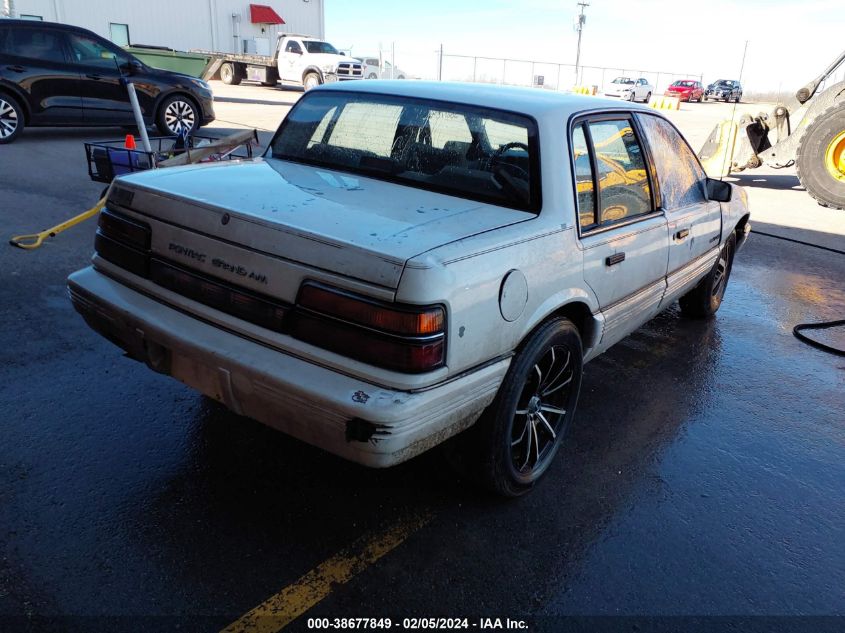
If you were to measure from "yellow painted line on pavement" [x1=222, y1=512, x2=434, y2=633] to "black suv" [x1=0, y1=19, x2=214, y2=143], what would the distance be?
10.2 meters

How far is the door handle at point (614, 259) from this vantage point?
3.07m

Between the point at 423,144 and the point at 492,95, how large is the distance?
0.47 m

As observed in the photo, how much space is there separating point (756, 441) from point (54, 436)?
357cm

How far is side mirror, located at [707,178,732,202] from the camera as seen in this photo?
4195 mm

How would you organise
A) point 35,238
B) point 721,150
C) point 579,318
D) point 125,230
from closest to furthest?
1. point 125,230
2. point 579,318
3. point 35,238
4. point 721,150

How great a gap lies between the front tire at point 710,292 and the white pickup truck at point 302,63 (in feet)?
76.8

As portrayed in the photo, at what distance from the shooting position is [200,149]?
20.2ft

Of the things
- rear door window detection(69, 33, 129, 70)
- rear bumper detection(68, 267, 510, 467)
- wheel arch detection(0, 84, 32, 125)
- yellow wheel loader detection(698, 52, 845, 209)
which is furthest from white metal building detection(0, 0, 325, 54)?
rear bumper detection(68, 267, 510, 467)

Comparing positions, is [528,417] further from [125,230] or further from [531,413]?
[125,230]

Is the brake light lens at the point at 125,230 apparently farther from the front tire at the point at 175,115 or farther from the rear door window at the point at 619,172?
the front tire at the point at 175,115

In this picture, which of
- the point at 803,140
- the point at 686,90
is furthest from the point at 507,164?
the point at 686,90

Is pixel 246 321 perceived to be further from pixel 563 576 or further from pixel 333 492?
pixel 563 576

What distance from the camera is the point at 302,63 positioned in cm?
2767

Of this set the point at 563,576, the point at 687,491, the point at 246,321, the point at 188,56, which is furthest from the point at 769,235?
the point at 188,56
